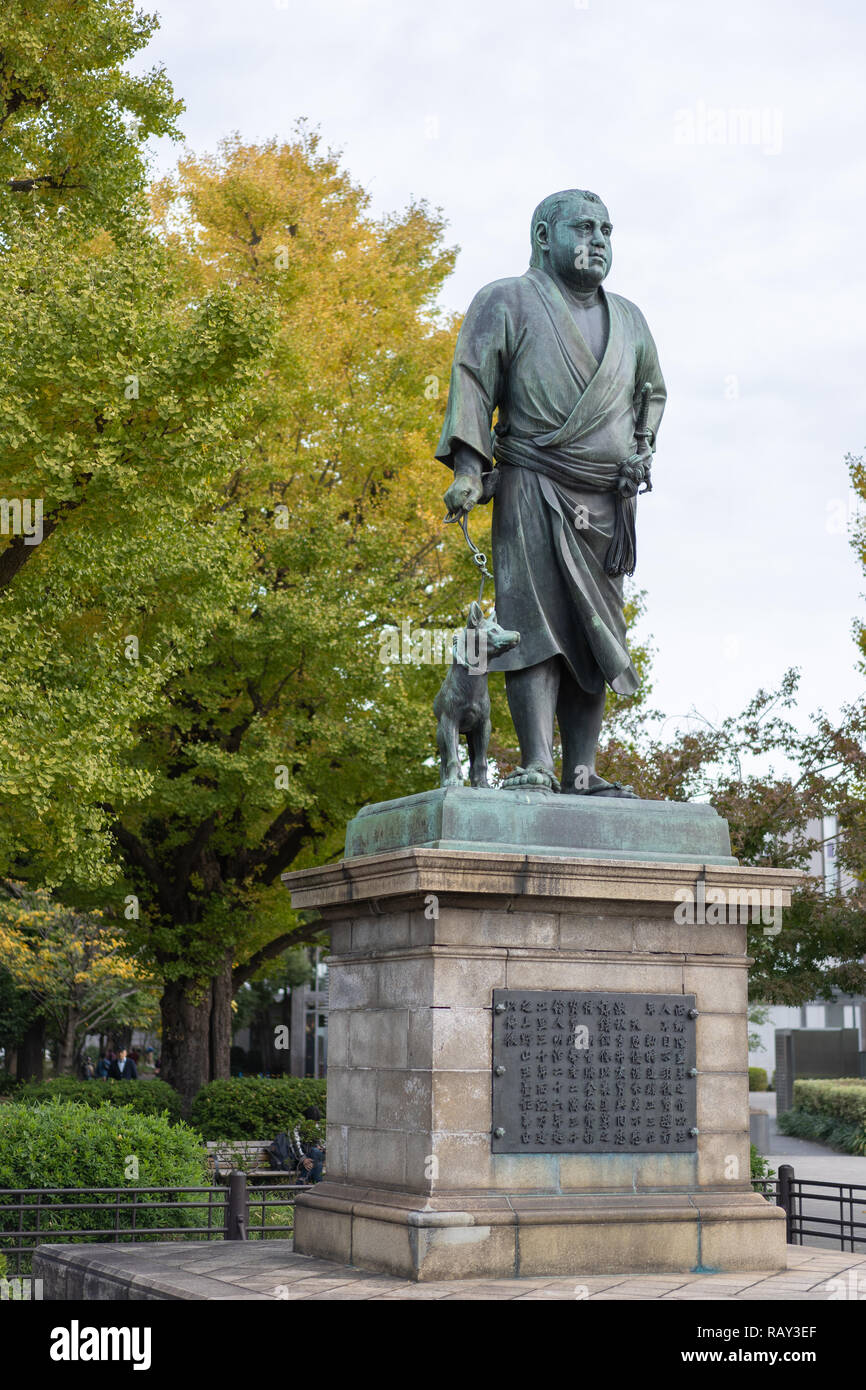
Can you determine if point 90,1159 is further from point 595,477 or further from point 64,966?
point 64,966

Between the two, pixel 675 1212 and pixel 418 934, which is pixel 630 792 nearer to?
pixel 418 934

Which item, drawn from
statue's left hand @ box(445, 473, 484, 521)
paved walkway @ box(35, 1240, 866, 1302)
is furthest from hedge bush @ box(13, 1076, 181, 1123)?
statue's left hand @ box(445, 473, 484, 521)

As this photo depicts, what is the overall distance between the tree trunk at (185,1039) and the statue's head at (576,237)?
15.9 meters

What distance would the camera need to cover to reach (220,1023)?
75.5 feet

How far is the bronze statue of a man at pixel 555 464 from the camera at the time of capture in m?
8.31

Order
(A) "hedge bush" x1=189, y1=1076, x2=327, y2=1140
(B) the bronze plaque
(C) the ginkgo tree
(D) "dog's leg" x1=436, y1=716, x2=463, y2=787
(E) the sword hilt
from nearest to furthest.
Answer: (B) the bronze plaque → (D) "dog's leg" x1=436, y1=716, x2=463, y2=787 → (E) the sword hilt → (A) "hedge bush" x1=189, y1=1076, x2=327, y2=1140 → (C) the ginkgo tree

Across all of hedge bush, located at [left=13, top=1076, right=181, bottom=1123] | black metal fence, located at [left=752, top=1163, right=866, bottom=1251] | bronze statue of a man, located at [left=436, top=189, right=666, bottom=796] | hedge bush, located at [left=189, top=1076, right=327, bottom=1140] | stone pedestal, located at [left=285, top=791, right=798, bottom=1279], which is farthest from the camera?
hedge bush, located at [left=13, top=1076, right=181, bottom=1123]

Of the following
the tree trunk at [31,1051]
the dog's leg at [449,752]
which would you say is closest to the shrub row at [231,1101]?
the dog's leg at [449,752]

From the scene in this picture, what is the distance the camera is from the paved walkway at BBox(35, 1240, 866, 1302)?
664 centimetres

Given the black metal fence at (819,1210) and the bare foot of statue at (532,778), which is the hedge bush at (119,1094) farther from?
the bare foot of statue at (532,778)

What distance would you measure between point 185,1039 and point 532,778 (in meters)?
15.9

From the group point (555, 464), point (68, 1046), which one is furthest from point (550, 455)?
point (68, 1046)

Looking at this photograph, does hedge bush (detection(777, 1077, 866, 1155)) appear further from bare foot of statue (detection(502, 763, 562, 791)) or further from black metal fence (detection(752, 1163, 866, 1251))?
bare foot of statue (detection(502, 763, 562, 791))

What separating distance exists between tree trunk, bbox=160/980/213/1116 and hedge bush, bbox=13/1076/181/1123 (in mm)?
264
